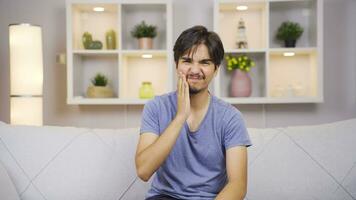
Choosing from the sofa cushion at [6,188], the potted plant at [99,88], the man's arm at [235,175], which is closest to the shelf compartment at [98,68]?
the potted plant at [99,88]

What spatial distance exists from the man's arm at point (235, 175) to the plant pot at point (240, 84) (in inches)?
70.4

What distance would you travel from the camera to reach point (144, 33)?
3469 mm

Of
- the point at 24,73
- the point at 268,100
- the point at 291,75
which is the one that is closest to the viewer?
the point at 24,73

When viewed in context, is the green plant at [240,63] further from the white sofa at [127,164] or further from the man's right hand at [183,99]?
the man's right hand at [183,99]

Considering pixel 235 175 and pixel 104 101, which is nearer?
pixel 235 175

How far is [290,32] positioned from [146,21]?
3.71 ft

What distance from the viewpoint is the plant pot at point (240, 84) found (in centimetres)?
343

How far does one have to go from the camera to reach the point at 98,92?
11.3 feet

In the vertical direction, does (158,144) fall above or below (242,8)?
below

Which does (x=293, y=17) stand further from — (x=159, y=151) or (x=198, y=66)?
(x=159, y=151)


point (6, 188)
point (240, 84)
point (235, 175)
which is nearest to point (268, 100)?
point (240, 84)

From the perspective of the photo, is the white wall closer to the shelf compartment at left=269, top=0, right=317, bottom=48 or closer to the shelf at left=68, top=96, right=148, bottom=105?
the shelf compartment at left=269, top=0, right=317, bottom=48

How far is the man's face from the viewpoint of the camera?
67.0 inches

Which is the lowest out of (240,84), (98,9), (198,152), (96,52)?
(198,152)
